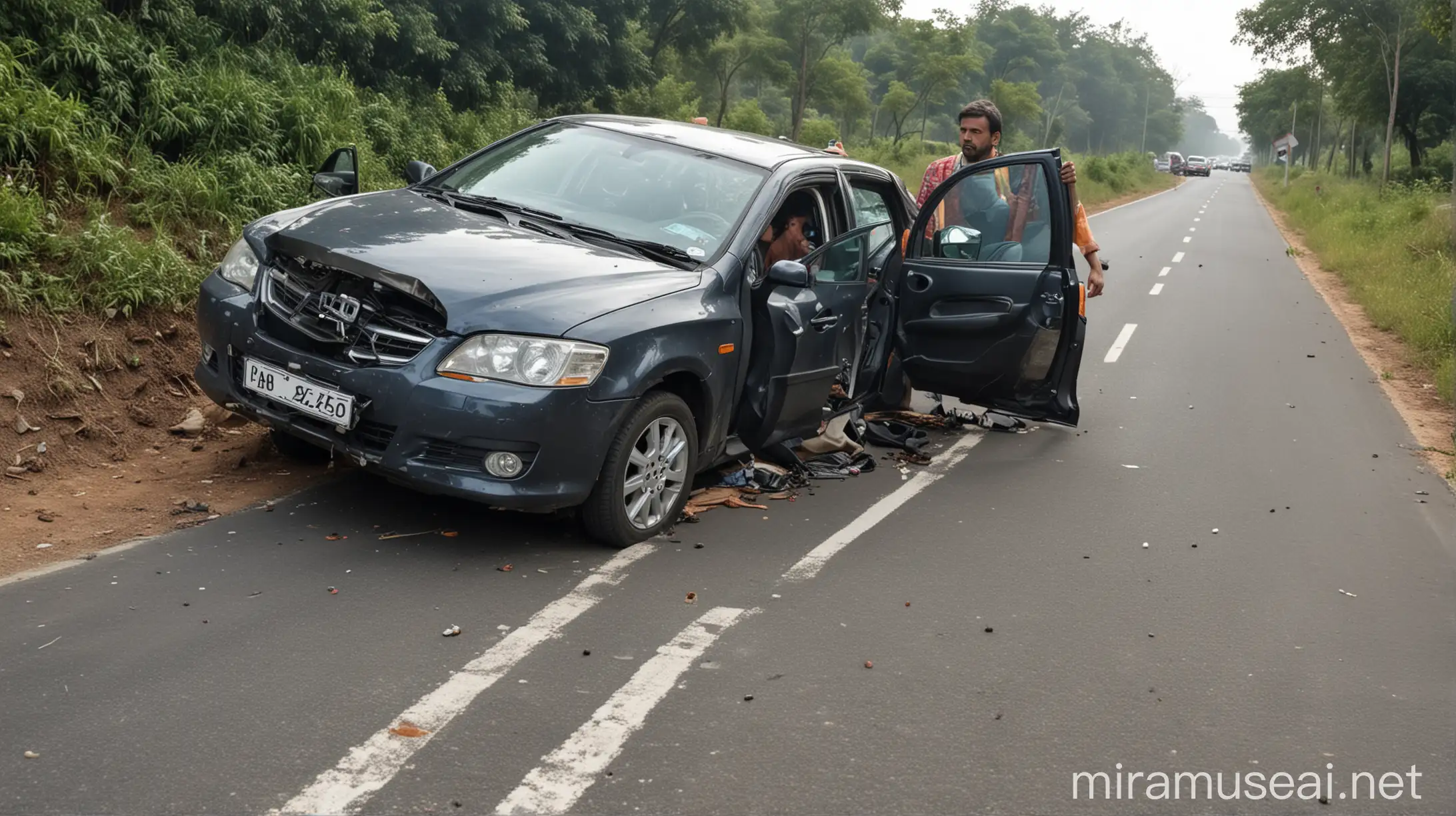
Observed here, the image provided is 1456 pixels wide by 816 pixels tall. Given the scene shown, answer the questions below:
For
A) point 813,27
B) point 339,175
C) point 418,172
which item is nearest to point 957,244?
point 418,172

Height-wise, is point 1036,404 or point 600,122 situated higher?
point 600,122

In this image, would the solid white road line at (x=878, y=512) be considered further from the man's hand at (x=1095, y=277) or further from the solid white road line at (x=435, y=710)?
the man's hand at (x=1095, y=277)

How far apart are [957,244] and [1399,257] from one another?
55.8 ft

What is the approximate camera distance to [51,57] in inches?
357

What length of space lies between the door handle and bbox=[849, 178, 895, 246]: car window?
2.29 feet

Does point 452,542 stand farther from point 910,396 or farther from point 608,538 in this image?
point 910,396

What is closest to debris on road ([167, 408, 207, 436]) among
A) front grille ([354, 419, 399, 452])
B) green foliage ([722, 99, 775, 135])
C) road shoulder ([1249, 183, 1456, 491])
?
front grille ([354, 419, 399, 452])

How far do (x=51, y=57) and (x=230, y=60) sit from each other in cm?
227

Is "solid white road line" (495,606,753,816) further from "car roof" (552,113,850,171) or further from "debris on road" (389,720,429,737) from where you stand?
"car roof" (552,113,850,171)

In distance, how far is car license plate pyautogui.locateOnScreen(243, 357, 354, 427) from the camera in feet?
16.3

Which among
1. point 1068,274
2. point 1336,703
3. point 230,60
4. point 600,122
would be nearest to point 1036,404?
point 1068,274

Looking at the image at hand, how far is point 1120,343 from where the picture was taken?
12883mm

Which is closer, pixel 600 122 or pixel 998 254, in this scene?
pixel 600 122

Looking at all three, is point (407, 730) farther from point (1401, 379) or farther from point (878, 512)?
point (1401, 379)
